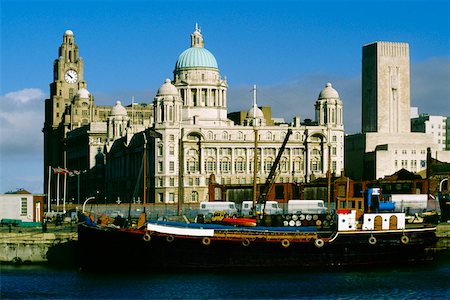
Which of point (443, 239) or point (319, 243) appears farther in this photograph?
point (443, 239)

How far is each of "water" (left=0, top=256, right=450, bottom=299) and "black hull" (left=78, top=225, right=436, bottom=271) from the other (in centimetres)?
183

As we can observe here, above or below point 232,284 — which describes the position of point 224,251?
above

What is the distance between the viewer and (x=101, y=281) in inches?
4040

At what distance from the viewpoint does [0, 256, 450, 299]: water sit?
93.1 m

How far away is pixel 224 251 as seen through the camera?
109 meters

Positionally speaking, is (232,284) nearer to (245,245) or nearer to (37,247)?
(245,245)

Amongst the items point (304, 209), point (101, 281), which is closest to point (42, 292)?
point (101, 281)

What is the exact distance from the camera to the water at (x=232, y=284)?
93125 millimetres

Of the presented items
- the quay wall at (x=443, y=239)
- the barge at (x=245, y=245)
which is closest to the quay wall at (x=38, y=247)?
the quay wall at (x=443, y=239)

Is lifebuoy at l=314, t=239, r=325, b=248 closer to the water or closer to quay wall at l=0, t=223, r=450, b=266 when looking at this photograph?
the water

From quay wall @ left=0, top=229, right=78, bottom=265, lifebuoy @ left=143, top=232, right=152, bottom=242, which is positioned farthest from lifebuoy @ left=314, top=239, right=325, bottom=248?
quay wall @ left=0, top=229, right=78, bottom=265

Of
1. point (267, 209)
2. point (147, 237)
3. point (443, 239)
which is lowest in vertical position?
point (443, 239)

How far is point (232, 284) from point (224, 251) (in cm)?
1015

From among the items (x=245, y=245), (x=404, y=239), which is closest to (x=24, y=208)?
(x=245, y=245)
